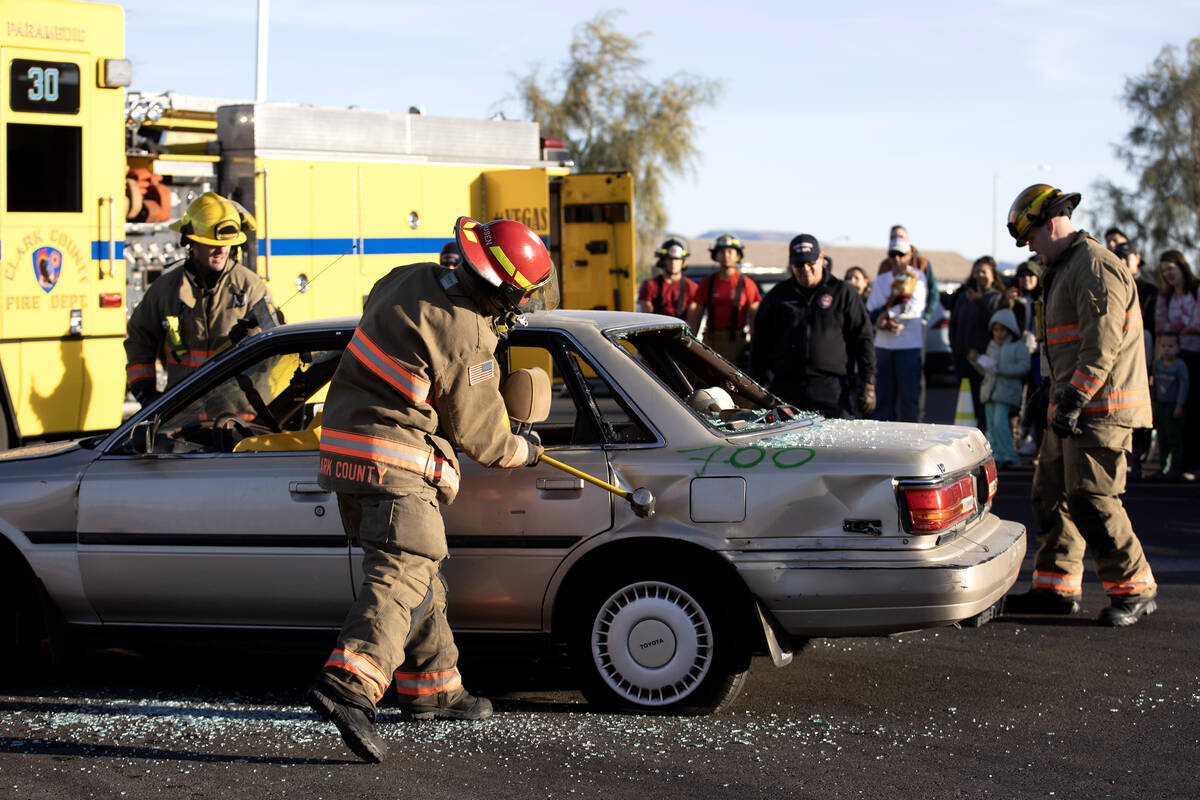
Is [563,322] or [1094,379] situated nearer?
[563,322]

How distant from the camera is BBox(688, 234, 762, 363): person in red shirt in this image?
1080 centimetres

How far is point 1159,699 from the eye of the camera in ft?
17.5

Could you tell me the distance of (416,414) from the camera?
4812 millimetres

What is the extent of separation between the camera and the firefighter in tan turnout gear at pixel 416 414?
472 cm

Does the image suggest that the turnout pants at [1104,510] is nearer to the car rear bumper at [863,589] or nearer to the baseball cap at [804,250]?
the car rear bumper at [863,589]

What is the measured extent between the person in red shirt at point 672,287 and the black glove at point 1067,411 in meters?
5.19

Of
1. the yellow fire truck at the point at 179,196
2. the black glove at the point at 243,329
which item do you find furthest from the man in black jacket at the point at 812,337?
the yellow fire truck at the point at 179,196

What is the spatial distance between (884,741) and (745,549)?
808 millimetres

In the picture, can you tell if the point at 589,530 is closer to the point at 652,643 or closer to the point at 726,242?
the point at 652,643

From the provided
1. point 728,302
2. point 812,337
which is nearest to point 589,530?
point 812,337

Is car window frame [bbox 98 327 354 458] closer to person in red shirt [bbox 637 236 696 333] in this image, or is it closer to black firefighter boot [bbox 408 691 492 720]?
black firefighter boot [bbox 408 691 492 720]

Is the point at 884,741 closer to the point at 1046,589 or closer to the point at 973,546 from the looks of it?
the point at 973,546

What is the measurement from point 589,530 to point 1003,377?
7333 millimetres

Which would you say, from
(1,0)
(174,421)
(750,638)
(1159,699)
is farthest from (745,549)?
(1,0)
